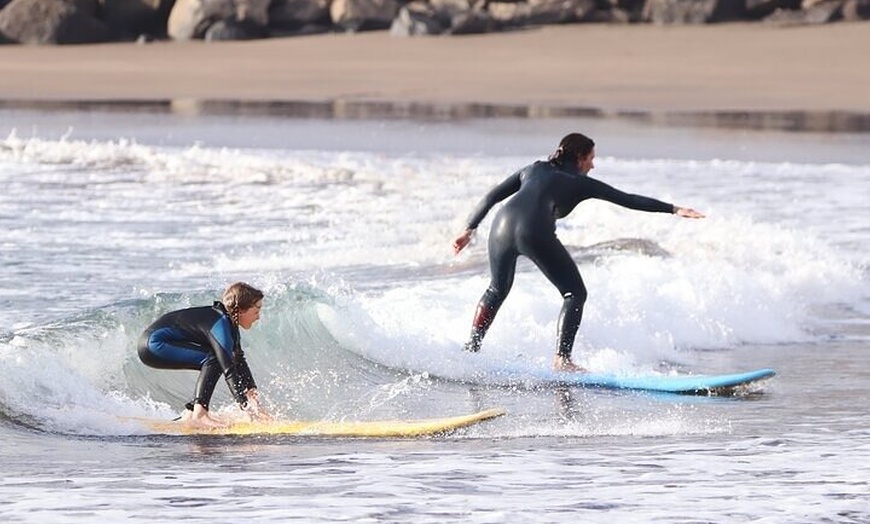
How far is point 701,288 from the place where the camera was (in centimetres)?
1426

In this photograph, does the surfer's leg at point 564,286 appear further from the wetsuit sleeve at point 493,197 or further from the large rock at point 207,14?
the large rock at point 207,14

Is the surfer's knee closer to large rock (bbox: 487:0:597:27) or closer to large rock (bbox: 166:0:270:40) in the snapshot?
large rock (bbox: 487:0:597:27)

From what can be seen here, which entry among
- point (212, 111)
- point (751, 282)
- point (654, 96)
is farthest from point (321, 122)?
point (751, 282)

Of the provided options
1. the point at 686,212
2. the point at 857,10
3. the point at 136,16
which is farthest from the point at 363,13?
the point at 686,212

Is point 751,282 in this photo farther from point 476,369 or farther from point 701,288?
point 476,369

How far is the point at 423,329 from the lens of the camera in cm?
1273

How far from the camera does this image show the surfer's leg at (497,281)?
11.7 meters

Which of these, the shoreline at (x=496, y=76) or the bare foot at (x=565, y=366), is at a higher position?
the shoreline at (x=496, y=76)

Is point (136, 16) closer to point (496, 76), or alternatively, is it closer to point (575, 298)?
point (496, 76)

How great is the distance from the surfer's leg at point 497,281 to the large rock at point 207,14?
78.6 feet

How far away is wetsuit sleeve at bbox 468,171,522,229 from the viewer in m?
11.5

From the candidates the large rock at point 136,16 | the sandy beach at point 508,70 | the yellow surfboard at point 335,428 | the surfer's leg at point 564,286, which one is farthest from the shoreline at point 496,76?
the yellow surfboard at point 335,428

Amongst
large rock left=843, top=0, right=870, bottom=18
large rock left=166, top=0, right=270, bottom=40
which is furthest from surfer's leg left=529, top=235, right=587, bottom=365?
large rock left=166, top=0, right=270, bottom=40

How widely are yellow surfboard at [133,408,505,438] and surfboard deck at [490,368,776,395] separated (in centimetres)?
155
